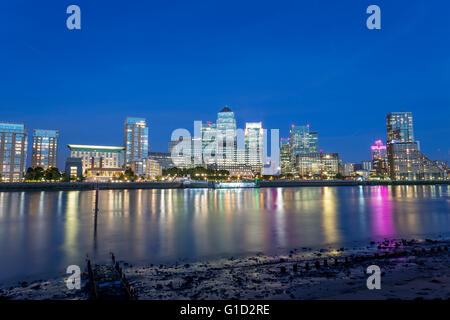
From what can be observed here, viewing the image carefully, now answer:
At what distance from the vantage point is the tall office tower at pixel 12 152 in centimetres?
18575

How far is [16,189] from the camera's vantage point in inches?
4621

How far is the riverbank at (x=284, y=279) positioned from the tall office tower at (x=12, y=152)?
216 m

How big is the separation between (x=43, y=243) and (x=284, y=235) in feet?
69.4

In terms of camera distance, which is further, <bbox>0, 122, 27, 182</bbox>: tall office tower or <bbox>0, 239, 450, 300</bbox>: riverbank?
<bbox>0, 122, 27, 182</bbox>: tall office tower

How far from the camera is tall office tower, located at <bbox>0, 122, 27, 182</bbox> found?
7313 inches

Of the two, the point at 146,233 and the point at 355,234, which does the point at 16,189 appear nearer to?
the point at 146,233

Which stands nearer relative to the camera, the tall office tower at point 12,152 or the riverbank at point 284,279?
the riverbank at point 284,279

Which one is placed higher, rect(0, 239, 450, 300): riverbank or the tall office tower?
the tall office tower

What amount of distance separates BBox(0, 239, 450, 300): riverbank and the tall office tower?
215901mm

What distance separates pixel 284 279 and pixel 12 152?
23110cm

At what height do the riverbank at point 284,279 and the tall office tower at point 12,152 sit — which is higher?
the tall office tower at point 12,152

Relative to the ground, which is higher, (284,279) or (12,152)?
(12,152)

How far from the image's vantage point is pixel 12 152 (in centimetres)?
19012
